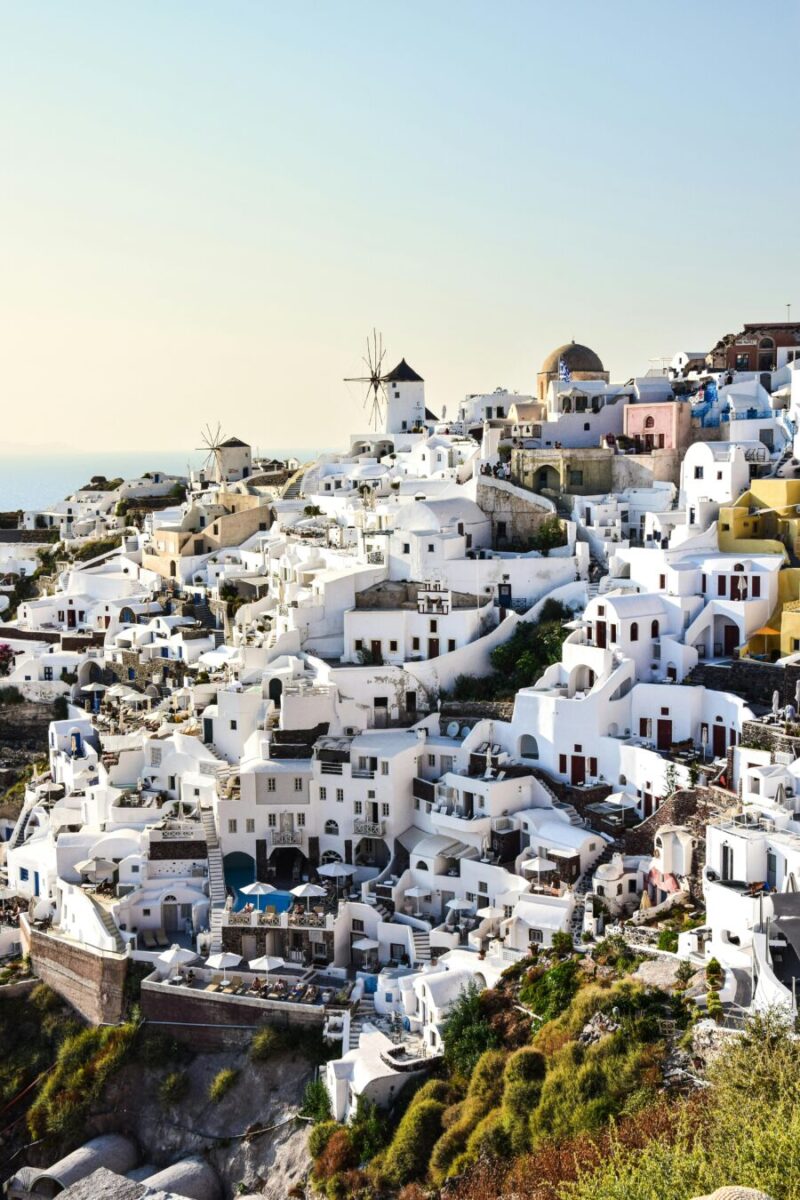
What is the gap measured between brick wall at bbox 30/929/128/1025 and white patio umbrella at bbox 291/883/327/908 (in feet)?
11.0

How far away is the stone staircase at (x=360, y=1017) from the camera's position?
22441mm

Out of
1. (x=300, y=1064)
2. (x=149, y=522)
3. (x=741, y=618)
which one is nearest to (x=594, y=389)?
(x=741, y=618)

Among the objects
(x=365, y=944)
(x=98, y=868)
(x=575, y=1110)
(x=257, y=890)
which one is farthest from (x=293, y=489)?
(x=575, y=1110)

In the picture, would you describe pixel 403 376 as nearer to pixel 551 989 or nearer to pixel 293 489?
pixel 293 489

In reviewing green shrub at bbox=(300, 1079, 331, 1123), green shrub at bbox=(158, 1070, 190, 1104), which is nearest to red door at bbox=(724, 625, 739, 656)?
green shrub at bbox=(300, 1079, 331, 1123)

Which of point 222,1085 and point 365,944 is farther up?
point 365,944

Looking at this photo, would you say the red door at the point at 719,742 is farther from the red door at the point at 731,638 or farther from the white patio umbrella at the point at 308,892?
the white patio umbrella at the point at 308,892

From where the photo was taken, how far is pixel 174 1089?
23.4m

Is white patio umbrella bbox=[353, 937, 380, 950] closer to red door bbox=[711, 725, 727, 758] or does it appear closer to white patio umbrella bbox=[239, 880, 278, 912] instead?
white patio umbrella bbox=[239, 880, 278, 912]

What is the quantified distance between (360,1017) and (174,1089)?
3549 mm

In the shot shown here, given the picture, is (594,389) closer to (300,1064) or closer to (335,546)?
(335,546)

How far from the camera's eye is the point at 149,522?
4512cm

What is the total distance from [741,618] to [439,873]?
8018 mm

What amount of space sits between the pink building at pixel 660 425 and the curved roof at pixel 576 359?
6.33 m
